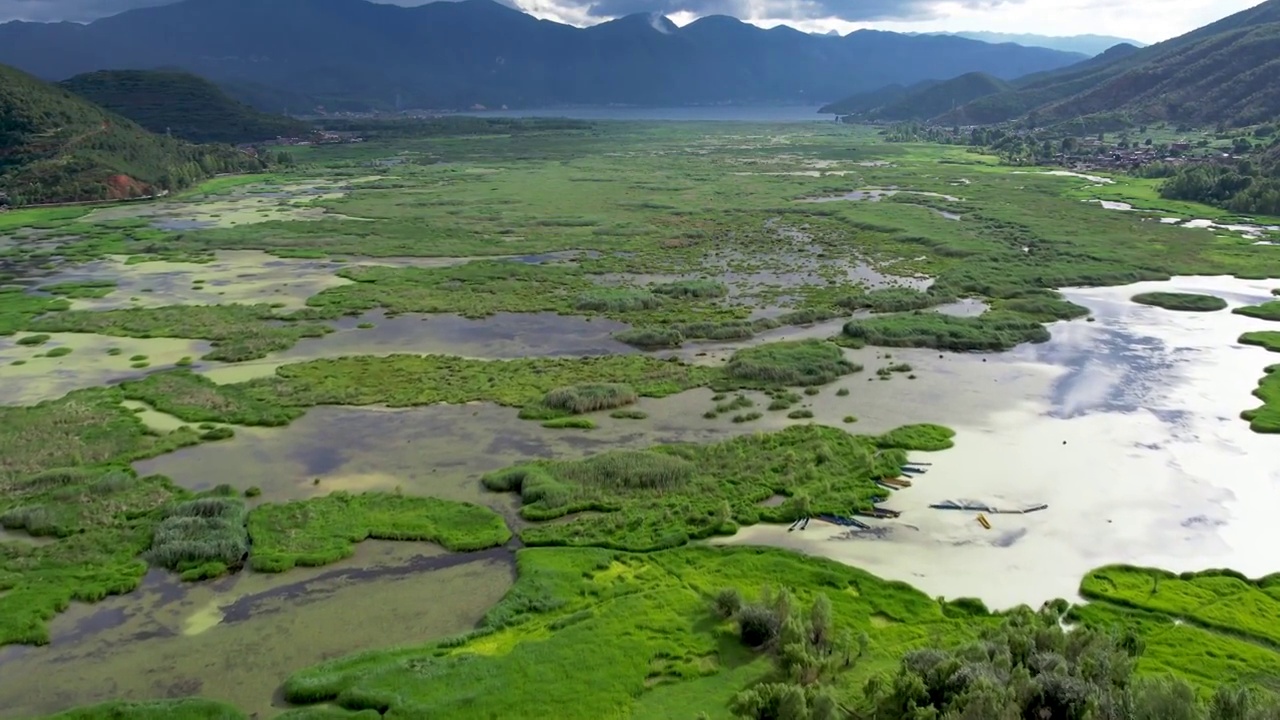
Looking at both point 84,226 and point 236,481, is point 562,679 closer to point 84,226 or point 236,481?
point 236,481

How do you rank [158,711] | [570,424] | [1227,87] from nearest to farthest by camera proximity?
[158,711] → [570,424] → [1227,87]

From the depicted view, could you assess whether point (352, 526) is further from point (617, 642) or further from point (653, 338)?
point (653, 338)

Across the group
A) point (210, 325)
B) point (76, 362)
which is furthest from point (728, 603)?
point (210, 325)

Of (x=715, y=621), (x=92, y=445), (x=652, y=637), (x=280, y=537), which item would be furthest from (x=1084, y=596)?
(x=92, y=445)

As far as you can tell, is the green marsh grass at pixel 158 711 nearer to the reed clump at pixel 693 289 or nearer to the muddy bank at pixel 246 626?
the muddy bank at pixel 246 626

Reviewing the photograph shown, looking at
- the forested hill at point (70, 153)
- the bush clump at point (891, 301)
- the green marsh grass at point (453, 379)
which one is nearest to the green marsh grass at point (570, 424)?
the green marsh grass at point (453, 379)

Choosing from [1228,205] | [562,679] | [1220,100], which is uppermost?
→ [1220,100]

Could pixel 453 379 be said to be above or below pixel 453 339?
below
